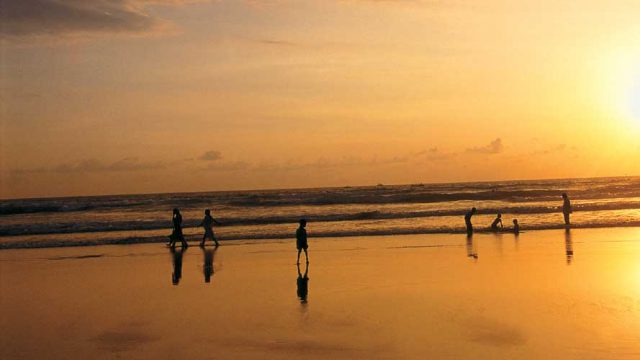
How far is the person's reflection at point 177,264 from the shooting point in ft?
60.3

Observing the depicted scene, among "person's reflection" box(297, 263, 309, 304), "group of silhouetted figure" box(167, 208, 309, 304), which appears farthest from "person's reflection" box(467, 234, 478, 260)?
"person's reflection" box(297, 263, 309, 304)

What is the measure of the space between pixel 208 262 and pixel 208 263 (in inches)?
11.8

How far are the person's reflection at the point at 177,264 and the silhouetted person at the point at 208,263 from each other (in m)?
0.71

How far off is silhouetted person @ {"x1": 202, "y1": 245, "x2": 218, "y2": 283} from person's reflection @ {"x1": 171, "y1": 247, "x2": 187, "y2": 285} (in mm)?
710

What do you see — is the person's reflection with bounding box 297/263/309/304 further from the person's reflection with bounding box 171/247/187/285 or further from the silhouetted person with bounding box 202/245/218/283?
the person's reflection with bounding box 171/247/187/285

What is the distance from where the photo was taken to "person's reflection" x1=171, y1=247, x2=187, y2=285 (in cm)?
1838

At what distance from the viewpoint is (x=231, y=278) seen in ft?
59.3

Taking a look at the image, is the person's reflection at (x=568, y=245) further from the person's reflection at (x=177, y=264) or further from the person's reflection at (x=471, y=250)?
the person's reflection at (x=177, y=264)

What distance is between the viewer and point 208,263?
21812mm

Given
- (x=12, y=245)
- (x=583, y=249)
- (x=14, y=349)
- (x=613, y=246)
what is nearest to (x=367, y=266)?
(x=583, y=249)

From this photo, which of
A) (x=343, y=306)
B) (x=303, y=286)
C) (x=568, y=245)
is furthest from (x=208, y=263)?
(x=568, y=245)

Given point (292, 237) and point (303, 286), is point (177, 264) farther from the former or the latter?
point (292, 237)

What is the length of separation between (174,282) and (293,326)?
21.5 ft

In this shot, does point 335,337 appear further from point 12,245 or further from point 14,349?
point 12,245
